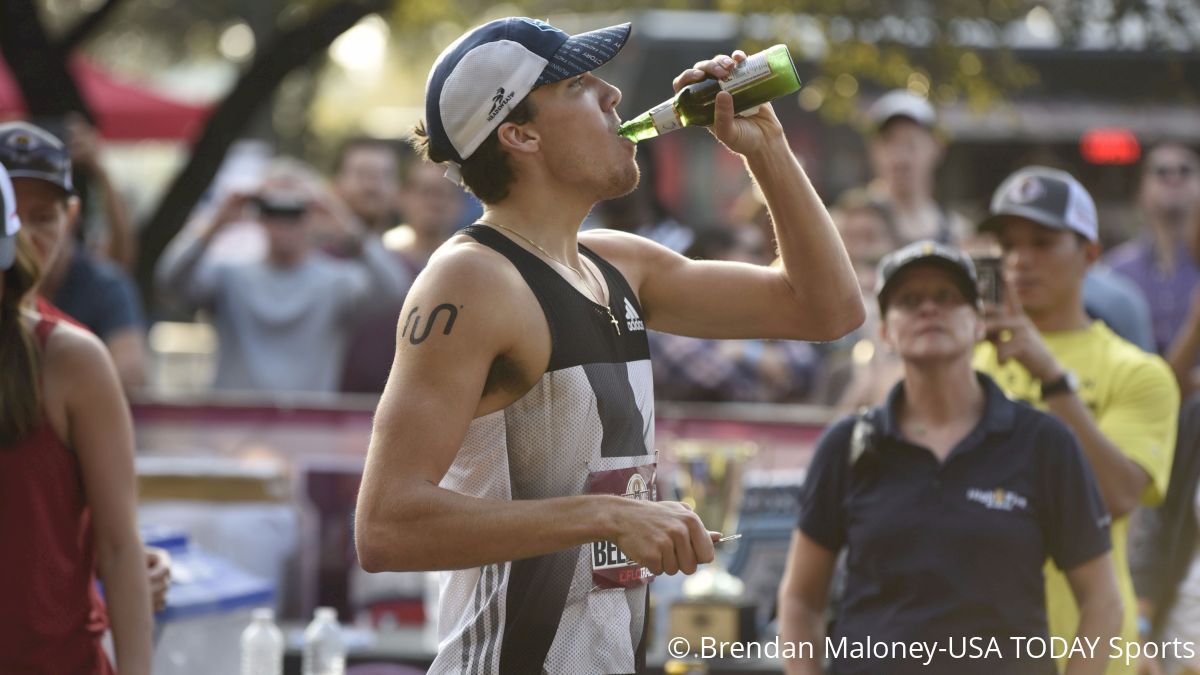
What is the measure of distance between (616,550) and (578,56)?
0.99 m

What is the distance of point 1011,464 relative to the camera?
4.50m

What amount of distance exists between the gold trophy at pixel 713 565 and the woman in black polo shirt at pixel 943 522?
93 cm

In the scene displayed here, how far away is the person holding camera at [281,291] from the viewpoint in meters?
8.78

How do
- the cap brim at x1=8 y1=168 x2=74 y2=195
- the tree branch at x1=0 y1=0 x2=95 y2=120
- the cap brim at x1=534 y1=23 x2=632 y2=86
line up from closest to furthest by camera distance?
the cap brim at x1=534 y1=23 x2=632 y2=86
the cap brim at x1=8 y1=168 x2=74 y2=195
the tree branch at x1=0 y1=0 x2=95 y2=120

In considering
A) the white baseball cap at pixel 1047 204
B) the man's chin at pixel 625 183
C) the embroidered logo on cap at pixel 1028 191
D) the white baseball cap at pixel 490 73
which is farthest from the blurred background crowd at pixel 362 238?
the man's chin at pixel 625 183

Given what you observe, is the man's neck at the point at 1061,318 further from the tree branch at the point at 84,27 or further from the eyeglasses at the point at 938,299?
the tree branch at the point at 84,27

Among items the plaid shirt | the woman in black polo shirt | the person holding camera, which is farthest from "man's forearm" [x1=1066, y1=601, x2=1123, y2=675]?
the person holding camera

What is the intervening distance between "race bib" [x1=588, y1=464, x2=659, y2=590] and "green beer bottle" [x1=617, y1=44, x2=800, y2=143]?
2.30 feet

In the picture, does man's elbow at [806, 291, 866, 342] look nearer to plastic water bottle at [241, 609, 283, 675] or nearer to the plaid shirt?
plastic water bottle at [241, 609, 283, 675]

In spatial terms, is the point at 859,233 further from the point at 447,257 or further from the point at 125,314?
the point at 447,257

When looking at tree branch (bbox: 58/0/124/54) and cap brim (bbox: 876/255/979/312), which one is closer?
cap brim (bbox: 876/255/979/312)

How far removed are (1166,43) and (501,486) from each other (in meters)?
8.20

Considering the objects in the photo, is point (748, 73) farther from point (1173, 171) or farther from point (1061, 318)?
point (1173, 171)

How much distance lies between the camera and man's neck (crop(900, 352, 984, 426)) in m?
4.65
